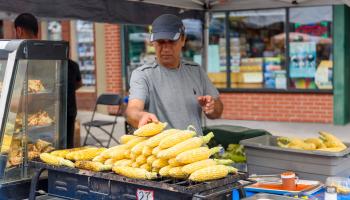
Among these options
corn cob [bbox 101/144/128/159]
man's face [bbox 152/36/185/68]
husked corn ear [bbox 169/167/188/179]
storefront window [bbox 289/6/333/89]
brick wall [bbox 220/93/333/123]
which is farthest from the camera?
brick wall [bbox 220/93/333/123]

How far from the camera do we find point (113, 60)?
13.0 meters

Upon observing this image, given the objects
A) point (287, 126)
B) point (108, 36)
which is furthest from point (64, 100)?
point (108, 36)

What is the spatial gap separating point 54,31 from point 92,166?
11.8 metres

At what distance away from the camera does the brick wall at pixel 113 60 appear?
42.1ft

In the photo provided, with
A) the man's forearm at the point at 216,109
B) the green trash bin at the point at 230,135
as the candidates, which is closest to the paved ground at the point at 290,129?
the green trash bin at the point at 230,135

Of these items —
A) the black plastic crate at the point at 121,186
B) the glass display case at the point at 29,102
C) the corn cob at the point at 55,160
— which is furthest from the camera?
the glass display case at the point at 29,102

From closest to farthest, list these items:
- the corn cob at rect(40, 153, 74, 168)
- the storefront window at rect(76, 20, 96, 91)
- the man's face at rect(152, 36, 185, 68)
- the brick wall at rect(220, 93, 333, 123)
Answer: the corn cob at rect(40, 153, 74, 168), the man's face at rect(152, 36, 185, 68), the brick wall at rect(220, 93, 333, 123), the storefront window at rect(76, 20, 96, 91)

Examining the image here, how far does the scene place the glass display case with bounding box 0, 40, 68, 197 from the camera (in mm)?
3443

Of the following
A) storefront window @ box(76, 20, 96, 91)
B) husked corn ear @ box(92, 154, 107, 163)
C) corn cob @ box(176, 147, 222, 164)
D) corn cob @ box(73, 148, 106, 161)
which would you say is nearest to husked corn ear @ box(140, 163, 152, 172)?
corn cob @ box(176, 147, 222, 164)

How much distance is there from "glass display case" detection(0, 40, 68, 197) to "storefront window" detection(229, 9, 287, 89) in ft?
25.8

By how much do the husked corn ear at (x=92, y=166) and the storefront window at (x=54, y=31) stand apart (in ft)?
37.7

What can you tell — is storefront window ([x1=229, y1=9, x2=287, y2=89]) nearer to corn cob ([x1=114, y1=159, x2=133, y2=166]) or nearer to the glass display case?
the glass display case

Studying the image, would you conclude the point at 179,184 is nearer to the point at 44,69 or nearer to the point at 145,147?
the point at 145,147

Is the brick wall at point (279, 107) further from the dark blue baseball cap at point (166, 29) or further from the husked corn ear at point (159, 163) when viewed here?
the husked corn ear at point (159, 163)
